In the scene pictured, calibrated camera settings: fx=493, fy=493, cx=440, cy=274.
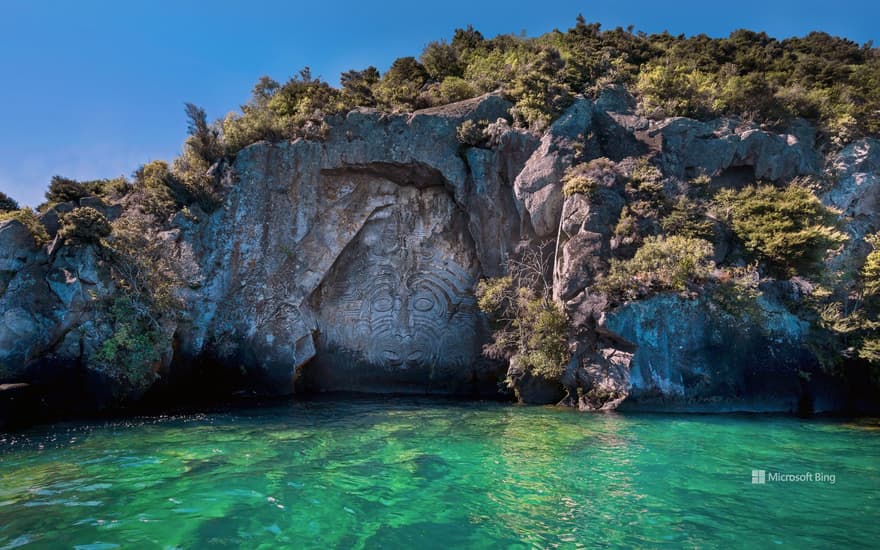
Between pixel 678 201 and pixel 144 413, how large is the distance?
18.6 metres

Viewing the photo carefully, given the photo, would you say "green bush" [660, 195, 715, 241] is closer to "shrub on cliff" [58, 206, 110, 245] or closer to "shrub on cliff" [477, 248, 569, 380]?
"shrub on cliff" [477, 248, 569, 380]

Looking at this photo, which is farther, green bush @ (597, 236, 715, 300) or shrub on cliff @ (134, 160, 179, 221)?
shrub on cliff @ (134, 160, 179, 221)

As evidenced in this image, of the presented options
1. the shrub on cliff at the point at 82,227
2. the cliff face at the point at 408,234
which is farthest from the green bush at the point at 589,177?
the shrub on cliff at the point at 82,227

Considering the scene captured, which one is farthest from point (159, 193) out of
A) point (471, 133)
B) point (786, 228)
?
point (786, 228)

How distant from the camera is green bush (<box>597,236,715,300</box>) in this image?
15.0m

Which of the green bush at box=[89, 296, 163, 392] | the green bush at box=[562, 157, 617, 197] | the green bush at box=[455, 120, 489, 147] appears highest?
the green bush at box=[455, 120, 489, 147]

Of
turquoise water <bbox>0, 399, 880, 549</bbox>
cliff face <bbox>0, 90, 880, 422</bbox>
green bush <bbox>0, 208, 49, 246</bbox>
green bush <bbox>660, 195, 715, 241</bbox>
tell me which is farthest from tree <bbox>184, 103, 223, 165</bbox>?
green bush <bbox>660, 195, 715, 241</bbox>

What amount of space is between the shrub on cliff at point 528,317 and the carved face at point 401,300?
158 cm

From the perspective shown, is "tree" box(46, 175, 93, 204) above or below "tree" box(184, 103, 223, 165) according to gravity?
below

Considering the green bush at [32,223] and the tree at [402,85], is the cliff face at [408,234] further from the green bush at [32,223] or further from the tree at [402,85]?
the tree at [402,85]

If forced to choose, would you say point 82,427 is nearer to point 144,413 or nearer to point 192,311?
point 144,413

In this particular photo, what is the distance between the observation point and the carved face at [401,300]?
2055cm

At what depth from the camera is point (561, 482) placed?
26.4 feet

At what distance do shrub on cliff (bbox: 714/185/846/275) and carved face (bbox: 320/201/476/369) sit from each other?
10.3m
